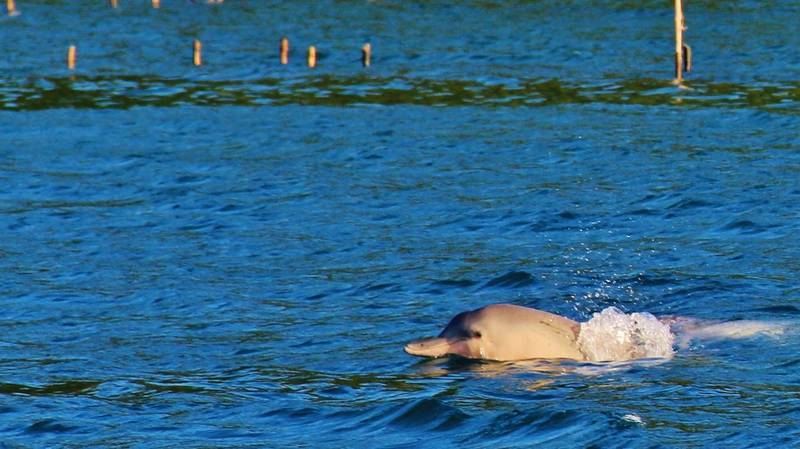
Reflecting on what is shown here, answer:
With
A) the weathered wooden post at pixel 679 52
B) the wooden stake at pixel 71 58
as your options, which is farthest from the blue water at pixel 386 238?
the weathered wooden post at pixel 679 52

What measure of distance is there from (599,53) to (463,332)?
30501mm

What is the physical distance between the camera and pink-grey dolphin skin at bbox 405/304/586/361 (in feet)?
42.4

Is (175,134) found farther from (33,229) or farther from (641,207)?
(641,207)

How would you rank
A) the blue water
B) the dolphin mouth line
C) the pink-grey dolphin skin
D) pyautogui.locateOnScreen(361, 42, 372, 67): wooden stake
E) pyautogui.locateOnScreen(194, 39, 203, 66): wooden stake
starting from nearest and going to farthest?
the blue water → the pink-grey dolphin skin → the dolphin mouth line → pyautogui.locateOnScreen(361, 42, 372, 67): wooden stake → pyautogui.locateOnScreen(194, 39, 203, 66): wooden stake

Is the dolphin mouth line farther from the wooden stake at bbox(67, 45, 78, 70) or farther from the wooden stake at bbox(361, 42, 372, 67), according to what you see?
the wooden stake at bbox(67, 45, 78, 70)

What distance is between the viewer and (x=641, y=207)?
2169 cm

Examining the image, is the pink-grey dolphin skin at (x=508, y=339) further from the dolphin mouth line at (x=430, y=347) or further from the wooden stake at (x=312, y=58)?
the wooden stake at (x=312, y=58)

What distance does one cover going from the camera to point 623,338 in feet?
43.6

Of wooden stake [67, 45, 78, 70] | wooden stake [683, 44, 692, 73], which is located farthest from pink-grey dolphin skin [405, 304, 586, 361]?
wooden stake [67, 45, 78, 70]

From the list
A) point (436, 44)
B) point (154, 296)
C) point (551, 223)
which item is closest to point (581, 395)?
point (154, 296)

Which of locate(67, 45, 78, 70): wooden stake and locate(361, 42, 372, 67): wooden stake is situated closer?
locate(361, 42, 372, 67): wooden stake

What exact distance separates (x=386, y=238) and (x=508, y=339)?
7267mm

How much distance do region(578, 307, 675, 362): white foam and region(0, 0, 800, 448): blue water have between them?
Answer: 0.33 m

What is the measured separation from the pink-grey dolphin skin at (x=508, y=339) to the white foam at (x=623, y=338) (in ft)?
0.39
